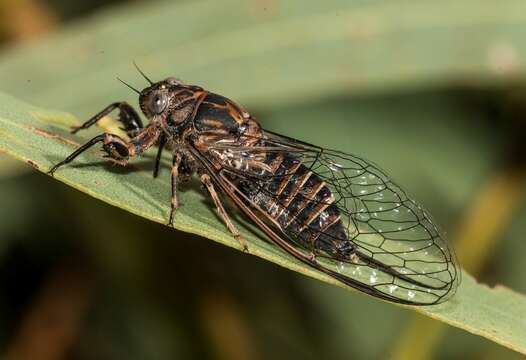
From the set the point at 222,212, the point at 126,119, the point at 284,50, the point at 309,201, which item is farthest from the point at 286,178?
the point at 284,50

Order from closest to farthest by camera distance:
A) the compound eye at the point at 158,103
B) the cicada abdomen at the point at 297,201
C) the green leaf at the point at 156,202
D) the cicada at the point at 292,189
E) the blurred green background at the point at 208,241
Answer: the green leaf at the point at 156,202
the cicada at the point at 292,189
the cicada abdomen at the point at 297,201
the compound eye at the point at 158,103
the blurred green background at the point at 208,241

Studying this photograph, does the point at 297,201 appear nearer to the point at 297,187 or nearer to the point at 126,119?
the point at 297,187

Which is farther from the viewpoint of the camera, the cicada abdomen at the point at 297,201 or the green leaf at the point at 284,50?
the green leaf at the point at 284,50

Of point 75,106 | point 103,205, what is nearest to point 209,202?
point 103,205

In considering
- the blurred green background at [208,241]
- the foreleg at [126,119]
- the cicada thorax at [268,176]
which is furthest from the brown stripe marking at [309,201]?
the blurred green background at [208,241]

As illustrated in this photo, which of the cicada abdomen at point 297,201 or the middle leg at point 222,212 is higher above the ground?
the cicada abdomen at point 297,201

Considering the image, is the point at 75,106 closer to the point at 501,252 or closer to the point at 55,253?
the point at 55,253

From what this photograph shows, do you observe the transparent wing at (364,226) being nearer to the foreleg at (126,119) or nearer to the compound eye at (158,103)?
the compound eye at (158,103)

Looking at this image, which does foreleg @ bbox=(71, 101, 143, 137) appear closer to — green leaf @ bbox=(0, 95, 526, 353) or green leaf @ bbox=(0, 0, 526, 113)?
green leaf @ bbox=(0, 95, 526, 353)
